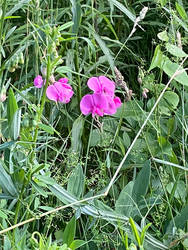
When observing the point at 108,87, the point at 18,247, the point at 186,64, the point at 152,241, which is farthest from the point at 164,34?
the point at 18,247

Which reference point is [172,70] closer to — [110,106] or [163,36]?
[163,36]

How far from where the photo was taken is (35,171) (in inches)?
31.7

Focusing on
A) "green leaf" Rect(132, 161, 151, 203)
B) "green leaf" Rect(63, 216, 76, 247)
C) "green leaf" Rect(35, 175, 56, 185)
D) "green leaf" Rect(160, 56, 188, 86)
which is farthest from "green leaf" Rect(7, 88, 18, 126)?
"green leaf" Rect(160, 56, 188, 86)

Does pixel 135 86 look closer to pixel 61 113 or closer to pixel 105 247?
pixel 61 113

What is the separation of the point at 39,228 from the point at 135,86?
61cm

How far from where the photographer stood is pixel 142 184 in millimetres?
1031

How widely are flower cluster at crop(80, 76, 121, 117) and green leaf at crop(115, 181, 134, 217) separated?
0.17 meters

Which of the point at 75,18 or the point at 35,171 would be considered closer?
the point at 35,171

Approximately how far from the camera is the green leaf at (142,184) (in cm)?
102

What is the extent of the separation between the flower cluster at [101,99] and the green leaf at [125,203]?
6.6 inches

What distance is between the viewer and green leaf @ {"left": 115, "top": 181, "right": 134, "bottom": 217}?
3.29ft

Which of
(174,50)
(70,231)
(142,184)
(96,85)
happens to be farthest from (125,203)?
(174,50)

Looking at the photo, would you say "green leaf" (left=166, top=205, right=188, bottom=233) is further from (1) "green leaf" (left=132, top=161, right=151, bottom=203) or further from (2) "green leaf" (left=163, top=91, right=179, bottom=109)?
(2) "green leaf" (left=163, top=91, right=179, bottom=109)

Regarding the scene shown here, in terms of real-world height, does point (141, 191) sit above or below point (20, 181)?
below
